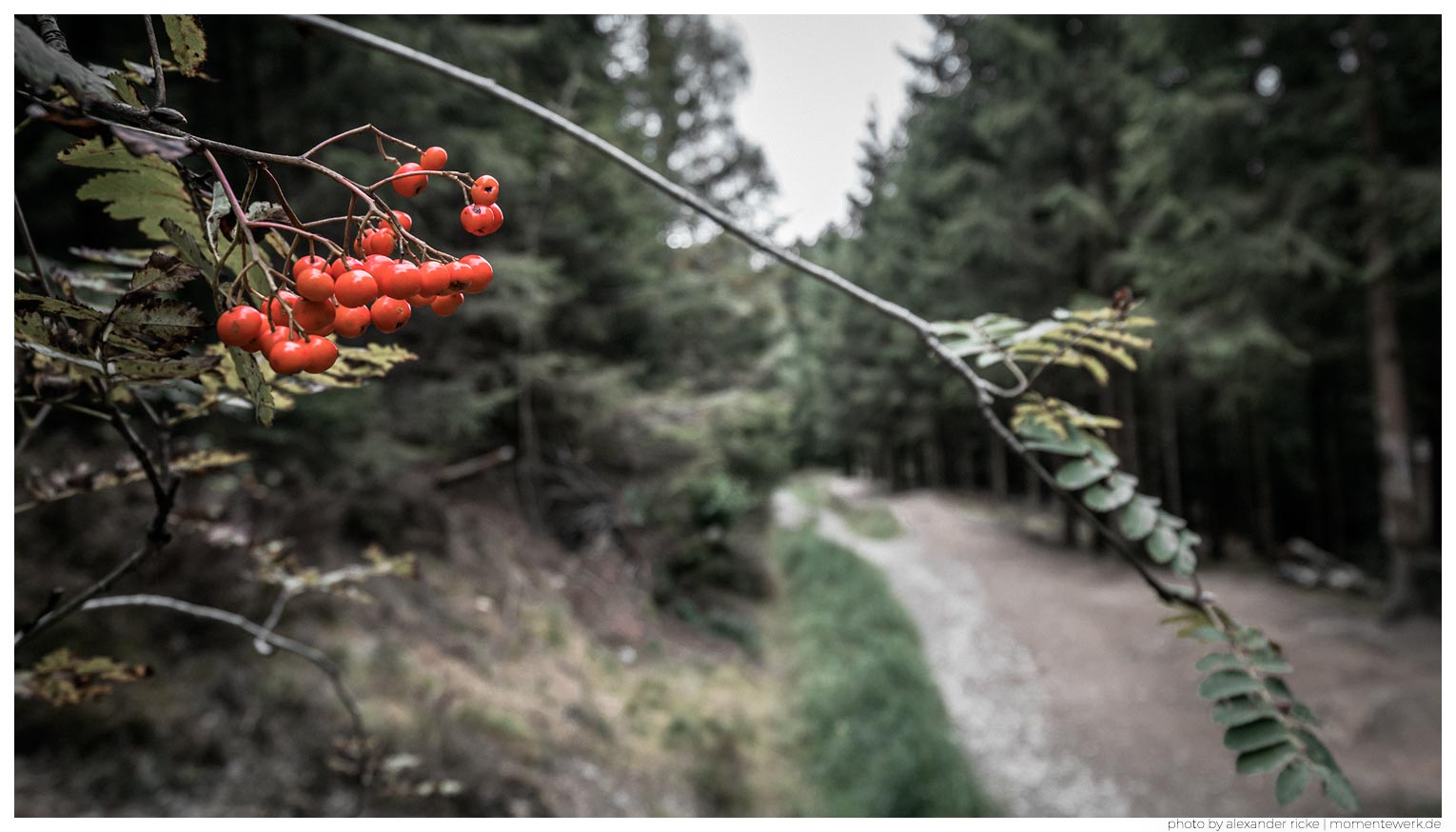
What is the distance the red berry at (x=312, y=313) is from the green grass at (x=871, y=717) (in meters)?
4.31

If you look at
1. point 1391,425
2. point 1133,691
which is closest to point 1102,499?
point 1133,691

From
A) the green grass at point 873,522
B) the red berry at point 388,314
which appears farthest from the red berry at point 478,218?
the green grass at point 873,522

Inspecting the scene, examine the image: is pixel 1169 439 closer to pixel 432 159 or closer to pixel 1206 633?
pixel 1206 633

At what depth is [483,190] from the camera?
58 cm

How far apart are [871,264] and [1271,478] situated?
957 centimetres

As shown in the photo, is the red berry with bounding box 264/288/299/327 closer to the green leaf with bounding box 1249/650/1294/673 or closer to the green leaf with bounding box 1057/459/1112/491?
the green leaf with bounding box 1057/459/1112/491

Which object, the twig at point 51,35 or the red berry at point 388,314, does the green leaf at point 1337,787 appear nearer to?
the red berry at point 388,314

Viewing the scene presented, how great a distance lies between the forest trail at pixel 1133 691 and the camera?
418 cm

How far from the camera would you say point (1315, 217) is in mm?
6000

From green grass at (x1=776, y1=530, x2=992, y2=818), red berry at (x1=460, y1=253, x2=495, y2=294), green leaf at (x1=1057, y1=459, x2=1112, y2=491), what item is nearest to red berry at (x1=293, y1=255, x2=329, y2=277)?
red berry at (x1=460, y1=253, x2=495, y2=294)

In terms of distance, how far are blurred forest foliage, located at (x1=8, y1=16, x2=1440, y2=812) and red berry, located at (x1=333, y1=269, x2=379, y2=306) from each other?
0.80 metres

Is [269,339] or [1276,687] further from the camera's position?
[1276,687]

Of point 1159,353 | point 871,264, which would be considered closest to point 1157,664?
point 1159,353

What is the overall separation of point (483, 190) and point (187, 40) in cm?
26
